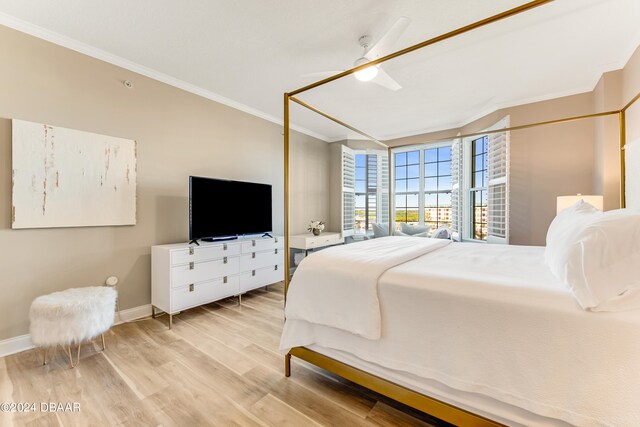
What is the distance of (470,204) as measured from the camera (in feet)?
15.1

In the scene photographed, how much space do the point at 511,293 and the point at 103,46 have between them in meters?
3.73

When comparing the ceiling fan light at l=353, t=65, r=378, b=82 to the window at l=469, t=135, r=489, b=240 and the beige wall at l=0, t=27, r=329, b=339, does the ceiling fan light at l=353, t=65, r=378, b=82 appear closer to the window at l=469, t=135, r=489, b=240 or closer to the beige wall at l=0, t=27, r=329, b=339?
the beige wall at l=0, t=27, r=329, b=339

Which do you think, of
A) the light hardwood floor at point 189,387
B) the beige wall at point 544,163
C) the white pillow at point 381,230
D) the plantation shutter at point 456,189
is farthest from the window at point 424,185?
the light hardwood floor at point 189,387

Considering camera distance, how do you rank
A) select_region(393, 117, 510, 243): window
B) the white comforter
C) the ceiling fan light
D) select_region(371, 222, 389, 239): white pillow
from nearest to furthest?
1. the white comforter
2. the ceiling fan light
3. select_region(393, 117, 510, 243): window
4. select_region(371, 222, 389, 239): white pillow

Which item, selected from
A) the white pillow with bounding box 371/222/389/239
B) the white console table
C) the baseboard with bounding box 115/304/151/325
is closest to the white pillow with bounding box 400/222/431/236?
the white pillow with bounding box 371/222/389/239

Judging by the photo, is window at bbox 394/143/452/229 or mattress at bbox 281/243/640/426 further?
window at bbox 394/143/452/229

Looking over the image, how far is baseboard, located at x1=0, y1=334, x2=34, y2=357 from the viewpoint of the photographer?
7.07 feet

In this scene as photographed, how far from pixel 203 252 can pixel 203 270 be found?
20cm

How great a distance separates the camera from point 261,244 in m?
3.67

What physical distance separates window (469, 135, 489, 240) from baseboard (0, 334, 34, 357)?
5583 millimetres

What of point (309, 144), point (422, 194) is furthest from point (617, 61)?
point (309, 144)

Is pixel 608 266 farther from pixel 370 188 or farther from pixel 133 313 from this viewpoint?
pixel 370 188

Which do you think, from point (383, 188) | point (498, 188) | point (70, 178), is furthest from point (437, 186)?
point (70, 178)

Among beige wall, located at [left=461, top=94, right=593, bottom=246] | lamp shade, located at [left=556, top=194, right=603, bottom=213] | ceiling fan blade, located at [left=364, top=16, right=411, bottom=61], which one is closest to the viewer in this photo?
ceiling fan blade, located at [left=364, top=16, right=411, bottom=61]
